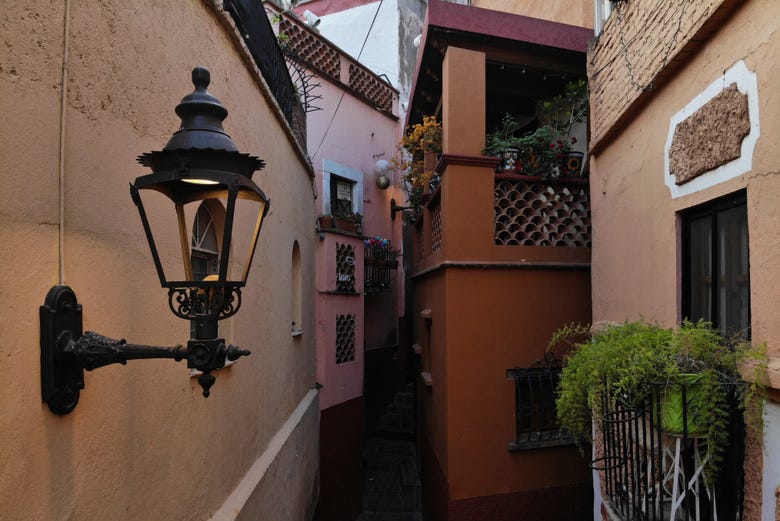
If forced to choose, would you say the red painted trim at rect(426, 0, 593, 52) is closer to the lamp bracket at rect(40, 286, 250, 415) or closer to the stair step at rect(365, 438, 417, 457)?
the lamp bracket at rect(40, 286, 250, 415)

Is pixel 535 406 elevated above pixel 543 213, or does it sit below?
below

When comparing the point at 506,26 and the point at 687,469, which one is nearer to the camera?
the point at 687,469

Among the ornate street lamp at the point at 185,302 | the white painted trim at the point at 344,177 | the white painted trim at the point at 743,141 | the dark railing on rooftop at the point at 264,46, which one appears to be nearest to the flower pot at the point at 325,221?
the white painted trim at the point at 344,177

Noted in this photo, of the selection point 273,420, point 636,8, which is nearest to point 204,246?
point 273,420

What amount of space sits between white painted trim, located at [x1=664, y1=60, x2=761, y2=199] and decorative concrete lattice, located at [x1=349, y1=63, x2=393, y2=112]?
29.7ft

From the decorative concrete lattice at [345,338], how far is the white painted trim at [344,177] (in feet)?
7.68

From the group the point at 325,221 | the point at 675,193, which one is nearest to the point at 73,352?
the point at 675,193

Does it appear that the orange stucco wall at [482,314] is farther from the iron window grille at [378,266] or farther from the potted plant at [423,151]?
the iron window grille at [378,266]

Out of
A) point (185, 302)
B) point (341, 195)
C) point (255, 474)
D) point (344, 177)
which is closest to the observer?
point (185, 302)

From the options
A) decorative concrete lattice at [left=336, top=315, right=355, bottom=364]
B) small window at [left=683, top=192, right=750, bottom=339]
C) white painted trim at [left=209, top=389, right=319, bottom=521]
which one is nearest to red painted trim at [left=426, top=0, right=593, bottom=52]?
small window at [left=683, top=192, right=750, bottom=339]

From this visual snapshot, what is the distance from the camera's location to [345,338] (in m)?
9.40

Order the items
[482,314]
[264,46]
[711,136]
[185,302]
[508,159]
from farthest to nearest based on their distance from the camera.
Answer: [508,159]
[482,314]
[264,46]
[711,136]
[185,302]

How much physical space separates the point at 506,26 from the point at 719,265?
437 centimetres

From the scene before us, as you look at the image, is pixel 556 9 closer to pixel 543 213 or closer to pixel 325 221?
pixel 543 213
